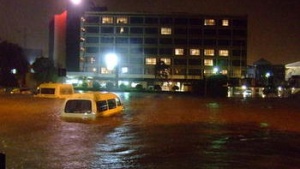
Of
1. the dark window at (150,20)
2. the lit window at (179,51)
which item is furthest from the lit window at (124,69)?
the lit window at (179,51)

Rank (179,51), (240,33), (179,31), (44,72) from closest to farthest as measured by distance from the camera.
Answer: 1. (44,72)
2. (179,51)
3. (179,31)
4. (240,33)

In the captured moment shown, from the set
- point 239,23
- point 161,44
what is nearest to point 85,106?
point 161,44

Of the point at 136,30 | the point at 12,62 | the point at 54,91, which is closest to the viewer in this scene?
the point at 54,91

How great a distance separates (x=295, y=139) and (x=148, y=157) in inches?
298

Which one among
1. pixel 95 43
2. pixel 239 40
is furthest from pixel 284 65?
pixel 95 43

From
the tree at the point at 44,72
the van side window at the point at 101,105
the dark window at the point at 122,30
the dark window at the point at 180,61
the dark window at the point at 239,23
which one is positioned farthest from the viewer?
the dark window at the point at 239,23

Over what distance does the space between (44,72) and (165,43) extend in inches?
2035

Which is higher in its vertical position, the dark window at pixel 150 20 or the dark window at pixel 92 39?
A: the dark window at pixel 150 20

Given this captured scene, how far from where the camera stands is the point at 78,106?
24531 millimetres

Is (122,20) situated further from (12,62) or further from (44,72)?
(44,72)

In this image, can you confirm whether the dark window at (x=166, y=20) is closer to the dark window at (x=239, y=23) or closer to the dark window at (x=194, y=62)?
the dark window at (x=194, y=62)

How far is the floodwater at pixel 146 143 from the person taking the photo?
12961 mm

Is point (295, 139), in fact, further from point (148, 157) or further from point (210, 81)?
point (210, 81)

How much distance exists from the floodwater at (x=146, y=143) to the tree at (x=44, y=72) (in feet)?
193
